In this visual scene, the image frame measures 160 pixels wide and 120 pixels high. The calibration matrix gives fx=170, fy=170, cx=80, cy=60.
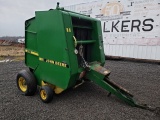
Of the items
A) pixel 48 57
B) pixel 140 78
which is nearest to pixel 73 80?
pixel 48 57

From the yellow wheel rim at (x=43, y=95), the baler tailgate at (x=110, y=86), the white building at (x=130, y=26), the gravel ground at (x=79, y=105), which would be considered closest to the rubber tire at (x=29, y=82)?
the gravel ground at (x=79, y=105)

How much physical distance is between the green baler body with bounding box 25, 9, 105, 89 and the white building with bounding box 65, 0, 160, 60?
514cm

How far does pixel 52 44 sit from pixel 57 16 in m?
0.56

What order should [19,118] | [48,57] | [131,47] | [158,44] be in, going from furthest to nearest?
[131,47] → [158,44] → [48,57] → [19,118]

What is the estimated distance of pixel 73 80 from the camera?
3.39 m

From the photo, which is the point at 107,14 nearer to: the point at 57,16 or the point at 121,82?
the point at 121,82

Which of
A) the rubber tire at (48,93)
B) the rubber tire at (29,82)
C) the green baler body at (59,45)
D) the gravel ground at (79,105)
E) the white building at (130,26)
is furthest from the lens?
the white building at (130,26)

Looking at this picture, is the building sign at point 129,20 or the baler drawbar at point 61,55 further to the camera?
the building sign at point 129,20

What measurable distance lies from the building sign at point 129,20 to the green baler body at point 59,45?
516 centimetres

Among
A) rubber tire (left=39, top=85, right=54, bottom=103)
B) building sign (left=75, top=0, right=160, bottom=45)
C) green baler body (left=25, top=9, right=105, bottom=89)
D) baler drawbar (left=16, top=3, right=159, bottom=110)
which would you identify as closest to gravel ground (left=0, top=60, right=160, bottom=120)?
rubber tire (left=39, top=85, right=54, bottom=103)

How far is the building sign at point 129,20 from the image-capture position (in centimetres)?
826

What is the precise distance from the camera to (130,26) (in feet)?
29.4

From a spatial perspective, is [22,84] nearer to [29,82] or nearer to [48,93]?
[29,82]

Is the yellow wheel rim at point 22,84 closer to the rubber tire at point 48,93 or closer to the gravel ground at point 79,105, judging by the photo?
the gravel ground at point 79,105
